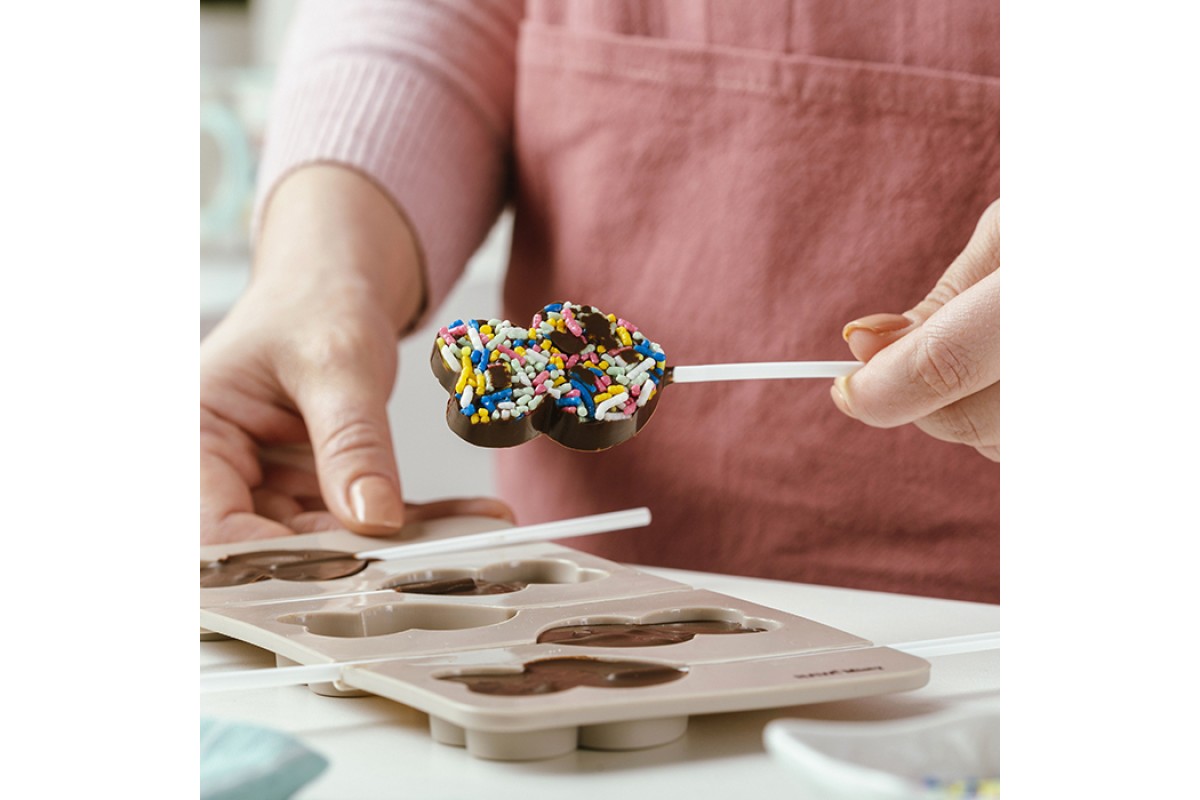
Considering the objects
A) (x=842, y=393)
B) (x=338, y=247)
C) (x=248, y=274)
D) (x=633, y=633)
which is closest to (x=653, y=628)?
(x=633, y=633)

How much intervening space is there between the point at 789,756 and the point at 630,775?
0.06m

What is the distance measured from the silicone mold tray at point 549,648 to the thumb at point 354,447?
2.1 inches

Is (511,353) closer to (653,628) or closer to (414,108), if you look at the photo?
(653,628)

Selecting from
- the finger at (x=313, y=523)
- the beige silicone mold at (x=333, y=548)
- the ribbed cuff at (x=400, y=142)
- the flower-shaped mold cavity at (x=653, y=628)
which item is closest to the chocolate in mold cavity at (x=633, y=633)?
the flower-shaped mold cavity at (x=653, y=628)

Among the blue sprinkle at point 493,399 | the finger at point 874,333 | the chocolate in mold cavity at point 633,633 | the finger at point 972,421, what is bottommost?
the chocolate in mold cavity at point 633,633

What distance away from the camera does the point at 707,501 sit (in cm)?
66

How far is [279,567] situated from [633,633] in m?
0.17

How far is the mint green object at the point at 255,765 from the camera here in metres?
0.30

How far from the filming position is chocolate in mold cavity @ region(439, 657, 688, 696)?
13.9 inches

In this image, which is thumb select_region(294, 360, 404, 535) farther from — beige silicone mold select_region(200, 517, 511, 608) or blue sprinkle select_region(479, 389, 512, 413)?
blue sprinkle select_region(479, 389, 512, 413)

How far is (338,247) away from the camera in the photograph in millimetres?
694

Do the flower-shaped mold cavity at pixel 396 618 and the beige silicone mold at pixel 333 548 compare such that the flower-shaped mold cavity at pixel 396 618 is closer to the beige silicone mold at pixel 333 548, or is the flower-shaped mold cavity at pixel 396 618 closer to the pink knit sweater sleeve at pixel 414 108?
the beige silicone mold at pixel 333 548
